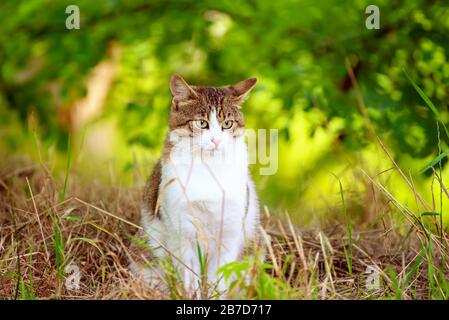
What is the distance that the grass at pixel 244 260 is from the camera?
6.77 ft

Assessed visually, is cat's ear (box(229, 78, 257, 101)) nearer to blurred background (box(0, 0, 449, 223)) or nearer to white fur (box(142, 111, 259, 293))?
white fur (box(142, 111, 259, 293))

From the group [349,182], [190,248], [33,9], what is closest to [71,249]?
[190,248]

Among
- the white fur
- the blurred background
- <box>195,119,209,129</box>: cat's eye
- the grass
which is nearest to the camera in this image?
the grass

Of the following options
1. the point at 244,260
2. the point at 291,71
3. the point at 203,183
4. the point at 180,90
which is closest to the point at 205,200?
the point at 203,183

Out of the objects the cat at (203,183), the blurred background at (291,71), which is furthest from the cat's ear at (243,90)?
the blurred background at (291,71)

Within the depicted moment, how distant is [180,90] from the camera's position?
8.48ft

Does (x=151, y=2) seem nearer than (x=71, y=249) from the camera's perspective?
No

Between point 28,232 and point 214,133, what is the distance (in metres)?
0.92

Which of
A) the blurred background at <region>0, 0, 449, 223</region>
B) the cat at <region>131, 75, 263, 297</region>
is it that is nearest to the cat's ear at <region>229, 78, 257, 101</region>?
the cat at <region>131, 75, 263, 297</region>

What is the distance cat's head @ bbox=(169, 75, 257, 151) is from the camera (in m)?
2.51

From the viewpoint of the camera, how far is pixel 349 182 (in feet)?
11.8

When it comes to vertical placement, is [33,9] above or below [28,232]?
above

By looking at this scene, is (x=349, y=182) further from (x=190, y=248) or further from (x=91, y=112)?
(x=91, y=112)

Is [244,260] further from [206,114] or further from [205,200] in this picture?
[206,114]
